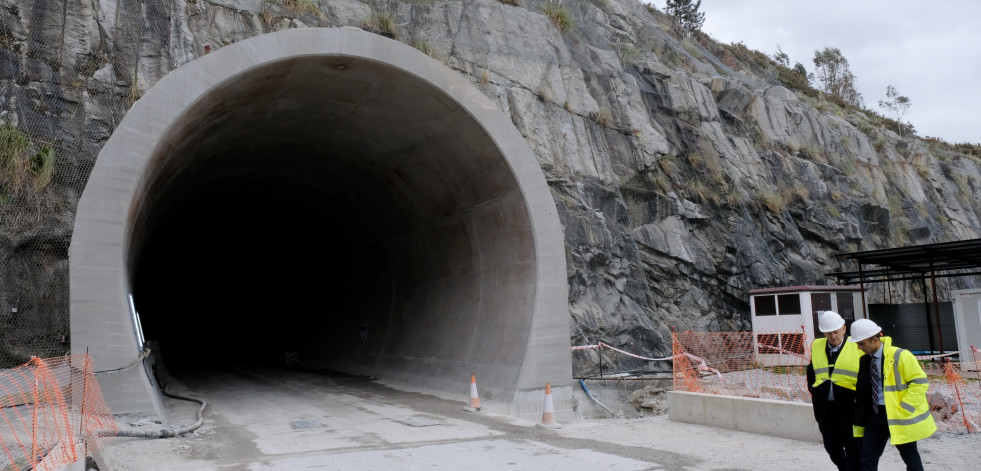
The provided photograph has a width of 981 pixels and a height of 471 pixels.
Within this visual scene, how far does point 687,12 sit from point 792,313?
35995 millimetres

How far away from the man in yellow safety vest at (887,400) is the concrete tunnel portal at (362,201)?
6.75 m

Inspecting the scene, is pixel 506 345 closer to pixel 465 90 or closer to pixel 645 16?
pixel 465 90

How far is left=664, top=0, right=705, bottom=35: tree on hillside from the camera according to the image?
49.8 m

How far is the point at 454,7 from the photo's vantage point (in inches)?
984

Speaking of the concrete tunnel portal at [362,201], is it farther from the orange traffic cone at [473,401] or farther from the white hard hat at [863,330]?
the white hard hat at [863,330]

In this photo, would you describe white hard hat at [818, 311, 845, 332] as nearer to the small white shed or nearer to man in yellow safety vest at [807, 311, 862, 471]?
man in yellow safety vest at [807, 311, 862, 471]

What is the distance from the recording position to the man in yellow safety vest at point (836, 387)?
18.6 feet

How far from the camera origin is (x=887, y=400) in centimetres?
512

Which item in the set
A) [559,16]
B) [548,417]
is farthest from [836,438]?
[559,16]

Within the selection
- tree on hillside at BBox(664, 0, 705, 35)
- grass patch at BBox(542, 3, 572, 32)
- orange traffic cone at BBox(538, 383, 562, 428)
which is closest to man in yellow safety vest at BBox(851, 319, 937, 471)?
orange traffic cone at BBox(538, 383, 562, 428)

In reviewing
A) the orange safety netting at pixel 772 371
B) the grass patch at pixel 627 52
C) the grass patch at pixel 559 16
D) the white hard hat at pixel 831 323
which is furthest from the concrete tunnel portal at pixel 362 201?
the grass patch at pixel 627 52

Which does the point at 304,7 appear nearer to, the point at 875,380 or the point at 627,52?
the point at 627,52

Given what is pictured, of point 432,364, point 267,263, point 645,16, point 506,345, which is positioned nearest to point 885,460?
point 506,345

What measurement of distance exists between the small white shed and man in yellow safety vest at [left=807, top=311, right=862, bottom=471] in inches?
Answer: 515
